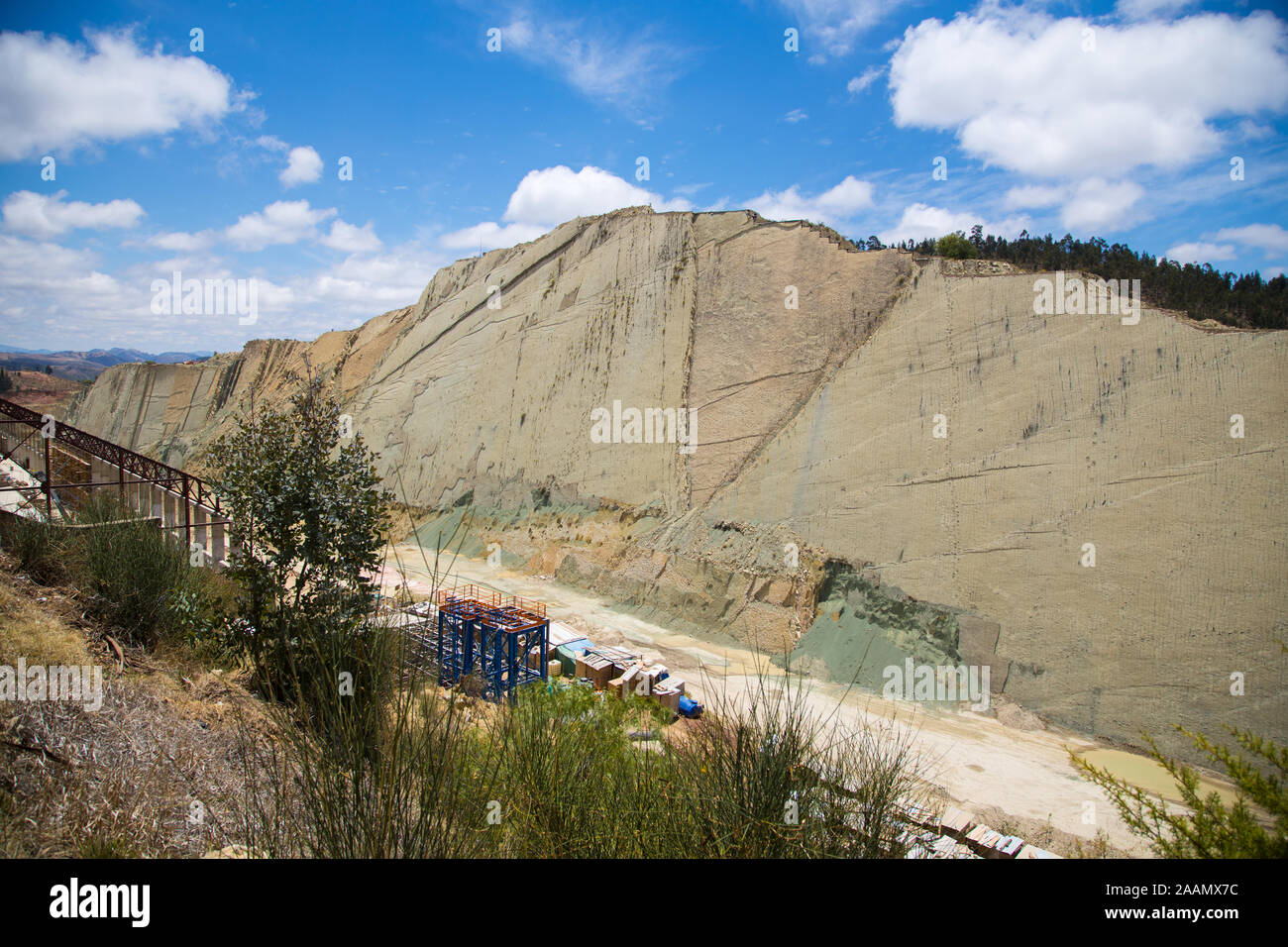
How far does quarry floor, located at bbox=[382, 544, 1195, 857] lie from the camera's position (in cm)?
985

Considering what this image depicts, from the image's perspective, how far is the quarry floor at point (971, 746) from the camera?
9.85 m

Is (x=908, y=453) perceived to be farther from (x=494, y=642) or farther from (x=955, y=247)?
(x=955, y=247)

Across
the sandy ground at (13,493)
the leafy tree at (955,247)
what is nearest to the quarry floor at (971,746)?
the sandy ground at (13,493)

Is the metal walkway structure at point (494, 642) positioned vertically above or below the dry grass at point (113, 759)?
below

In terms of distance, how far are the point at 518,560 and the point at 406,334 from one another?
1895 cm

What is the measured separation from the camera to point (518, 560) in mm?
23594

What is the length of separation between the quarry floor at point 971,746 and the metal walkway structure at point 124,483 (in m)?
6.88

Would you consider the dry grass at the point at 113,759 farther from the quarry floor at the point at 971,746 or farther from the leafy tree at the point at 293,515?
the quarry floor at the point at 971,746

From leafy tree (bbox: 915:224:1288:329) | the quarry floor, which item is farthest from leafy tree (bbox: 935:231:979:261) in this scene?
the quarry floor

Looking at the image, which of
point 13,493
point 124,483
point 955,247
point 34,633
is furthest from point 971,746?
point 955,247

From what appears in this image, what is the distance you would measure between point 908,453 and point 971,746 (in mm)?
7062

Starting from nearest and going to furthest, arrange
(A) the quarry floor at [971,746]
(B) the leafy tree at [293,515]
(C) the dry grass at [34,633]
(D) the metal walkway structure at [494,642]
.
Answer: (C) the dry grass at [34,633] < (B) the leafy tree at [293,515] < (A) the quarry floor at [971,746] < (D) the metal walkway structure at [494,642]
